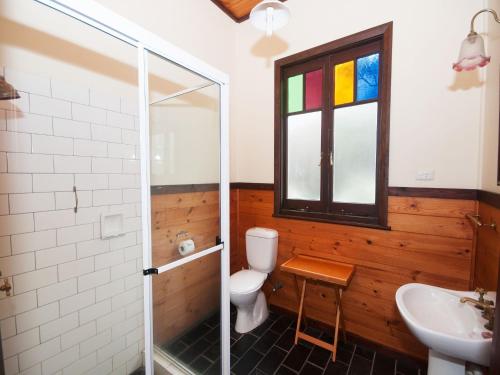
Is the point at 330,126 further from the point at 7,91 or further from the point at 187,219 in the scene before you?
the point at 7,91

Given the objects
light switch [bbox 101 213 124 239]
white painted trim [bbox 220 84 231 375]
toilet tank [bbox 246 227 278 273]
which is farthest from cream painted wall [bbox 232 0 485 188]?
light switch [bbox 101 213 124 239]

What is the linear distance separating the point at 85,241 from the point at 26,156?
1.78 ft

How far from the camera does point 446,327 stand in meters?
1.15

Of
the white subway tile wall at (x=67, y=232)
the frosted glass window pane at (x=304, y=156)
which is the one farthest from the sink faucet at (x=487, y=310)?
the white subway tile wall at (x=67, y=232)

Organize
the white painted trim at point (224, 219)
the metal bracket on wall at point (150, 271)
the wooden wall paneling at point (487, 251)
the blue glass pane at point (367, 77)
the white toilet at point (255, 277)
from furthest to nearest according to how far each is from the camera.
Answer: the white toilet at point (255, 277)
the blue glass pane at point (367, 77)
the white painted trim at point (224, 219)
the wooden wall paneling at point (487, 251)
the metal bracket on wall at point (150, 271)

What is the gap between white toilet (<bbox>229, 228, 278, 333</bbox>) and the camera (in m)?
1.94

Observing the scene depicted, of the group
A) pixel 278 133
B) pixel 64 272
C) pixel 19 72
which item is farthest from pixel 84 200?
pixel 278 133

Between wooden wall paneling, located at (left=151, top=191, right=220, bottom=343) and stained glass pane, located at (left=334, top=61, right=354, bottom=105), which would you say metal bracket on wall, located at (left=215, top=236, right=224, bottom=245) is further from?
stained glass pane, located at (left=334, top=61, right=354, bottom=105)

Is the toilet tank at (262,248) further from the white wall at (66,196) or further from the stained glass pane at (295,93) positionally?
the stained glass pane at (295,93)

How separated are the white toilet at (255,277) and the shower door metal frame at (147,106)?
491 mm

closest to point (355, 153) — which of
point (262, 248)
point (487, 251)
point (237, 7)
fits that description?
point (487, 251)

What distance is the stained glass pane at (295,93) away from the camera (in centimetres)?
214

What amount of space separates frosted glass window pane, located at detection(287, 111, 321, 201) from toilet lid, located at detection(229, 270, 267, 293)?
80 cm

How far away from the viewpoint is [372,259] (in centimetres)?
176
